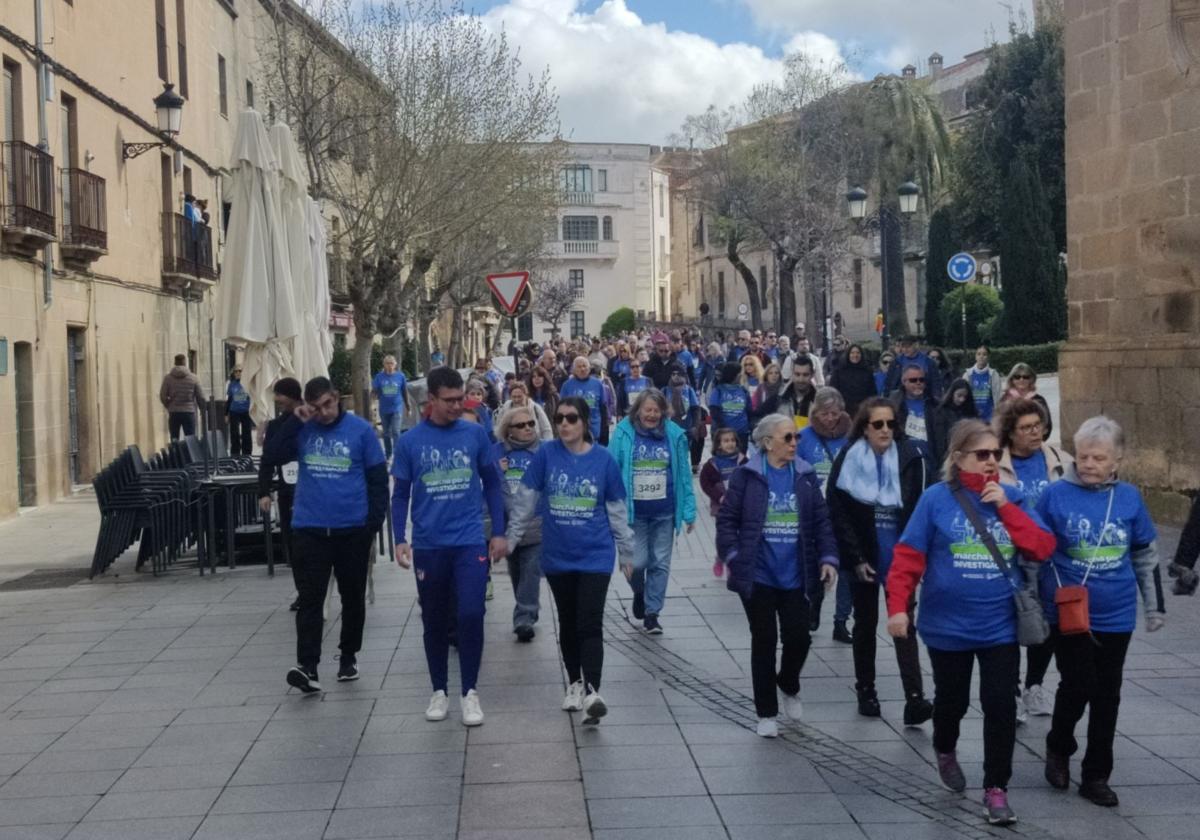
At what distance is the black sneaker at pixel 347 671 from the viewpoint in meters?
8.27

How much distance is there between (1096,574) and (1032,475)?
134cm

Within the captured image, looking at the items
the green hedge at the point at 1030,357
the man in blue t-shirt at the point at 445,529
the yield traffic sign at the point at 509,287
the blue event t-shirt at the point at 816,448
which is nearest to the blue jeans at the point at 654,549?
the blue event t-shirt at the point at 816,448

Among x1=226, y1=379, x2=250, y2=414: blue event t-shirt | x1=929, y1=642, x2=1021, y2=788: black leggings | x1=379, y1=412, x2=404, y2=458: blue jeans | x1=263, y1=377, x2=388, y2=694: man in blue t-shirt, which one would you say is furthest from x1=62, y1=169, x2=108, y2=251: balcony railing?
x1=929, y1=642, x2=1021, y2=788: black leggings

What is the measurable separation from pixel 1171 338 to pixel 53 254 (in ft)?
43.8

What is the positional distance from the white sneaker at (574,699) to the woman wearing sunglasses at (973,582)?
2.13 m

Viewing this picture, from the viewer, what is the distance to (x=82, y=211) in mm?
20188

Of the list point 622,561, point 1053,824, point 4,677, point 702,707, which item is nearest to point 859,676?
point 702,707

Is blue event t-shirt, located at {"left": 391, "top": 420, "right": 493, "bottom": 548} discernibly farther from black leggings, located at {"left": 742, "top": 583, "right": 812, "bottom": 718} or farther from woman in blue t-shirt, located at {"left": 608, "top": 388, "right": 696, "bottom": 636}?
woman in blue t-shirt, located at {"left": 608, "top": 388, "right": 696, "bottom": 636}

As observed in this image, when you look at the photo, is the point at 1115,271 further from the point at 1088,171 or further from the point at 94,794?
the point at 94,794

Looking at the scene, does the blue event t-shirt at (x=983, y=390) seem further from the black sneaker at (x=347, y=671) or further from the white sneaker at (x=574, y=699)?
the white sneaker at (x=574, y=699)

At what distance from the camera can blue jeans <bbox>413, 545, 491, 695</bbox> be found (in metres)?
7.23

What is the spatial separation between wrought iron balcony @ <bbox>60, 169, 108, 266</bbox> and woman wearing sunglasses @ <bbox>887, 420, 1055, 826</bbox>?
53.4ft

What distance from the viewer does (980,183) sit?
162 ft

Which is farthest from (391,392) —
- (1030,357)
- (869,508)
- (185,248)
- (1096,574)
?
(1096,574)
